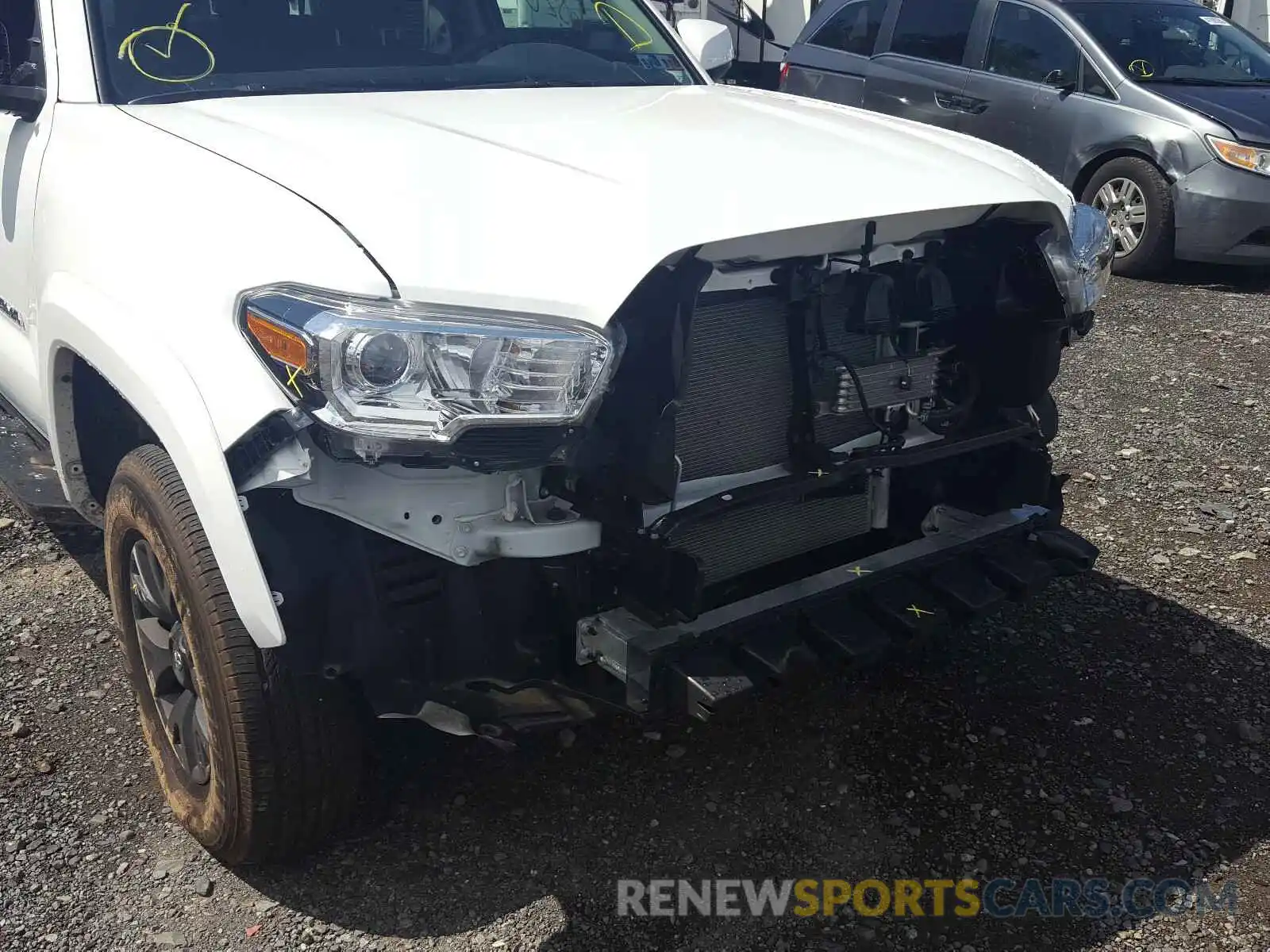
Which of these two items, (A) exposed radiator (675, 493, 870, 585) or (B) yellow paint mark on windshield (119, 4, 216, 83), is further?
(B) yellow paint mark on windshield (119, 4, 216, 83)

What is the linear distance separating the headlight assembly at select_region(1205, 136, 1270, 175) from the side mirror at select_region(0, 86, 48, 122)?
646 cm

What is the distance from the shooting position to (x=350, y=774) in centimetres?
A: 239

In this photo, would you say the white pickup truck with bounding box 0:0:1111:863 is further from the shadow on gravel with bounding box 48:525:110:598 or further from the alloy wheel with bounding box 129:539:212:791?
the shadow on gravel with bounding box 48:525:110:598

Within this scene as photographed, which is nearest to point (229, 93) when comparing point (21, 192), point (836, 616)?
point (21, 192)

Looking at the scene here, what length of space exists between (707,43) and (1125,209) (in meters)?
4.60

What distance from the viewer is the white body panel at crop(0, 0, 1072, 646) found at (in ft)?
6.56

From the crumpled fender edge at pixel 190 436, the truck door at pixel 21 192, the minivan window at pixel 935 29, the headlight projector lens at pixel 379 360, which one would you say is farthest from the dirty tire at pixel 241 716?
the minivan window at pixel 935 29

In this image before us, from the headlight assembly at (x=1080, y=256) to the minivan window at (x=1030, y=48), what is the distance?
17.9ft

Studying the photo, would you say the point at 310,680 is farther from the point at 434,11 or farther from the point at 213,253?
the point at 434,11

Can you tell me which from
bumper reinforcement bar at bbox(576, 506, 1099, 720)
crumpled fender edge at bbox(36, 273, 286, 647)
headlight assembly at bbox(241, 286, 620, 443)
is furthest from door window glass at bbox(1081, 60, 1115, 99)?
crumpled fender edge at bbox(36, 273, 286, 647)

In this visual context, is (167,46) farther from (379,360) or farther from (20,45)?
(379,360)

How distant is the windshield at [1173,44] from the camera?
24.6 ft

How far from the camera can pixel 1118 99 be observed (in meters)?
7.35

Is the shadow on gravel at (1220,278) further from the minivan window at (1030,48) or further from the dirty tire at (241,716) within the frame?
the dirty tire at (241,716)
